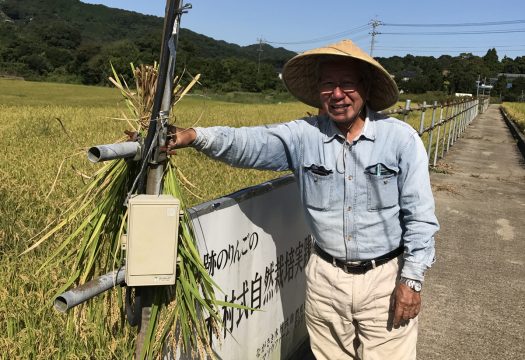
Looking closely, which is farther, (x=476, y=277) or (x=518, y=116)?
(x=518, y=116)

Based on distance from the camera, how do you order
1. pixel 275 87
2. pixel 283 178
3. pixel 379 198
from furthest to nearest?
pixel 275 87
pixel 283 178
pixel 379 198

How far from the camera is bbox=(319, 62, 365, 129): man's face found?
2016mm

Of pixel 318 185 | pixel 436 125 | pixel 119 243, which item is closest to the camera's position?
pixel 119 243

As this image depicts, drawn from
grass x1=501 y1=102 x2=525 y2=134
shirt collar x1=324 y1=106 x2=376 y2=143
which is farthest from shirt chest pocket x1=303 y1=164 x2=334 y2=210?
grass x1=501 y1=102 x2=525 y2=134

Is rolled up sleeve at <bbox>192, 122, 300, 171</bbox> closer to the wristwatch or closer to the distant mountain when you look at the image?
the wristwatch

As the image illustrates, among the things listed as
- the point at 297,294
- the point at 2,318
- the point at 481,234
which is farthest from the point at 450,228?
the point at 2,318

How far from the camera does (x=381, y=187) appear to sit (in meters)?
2.08

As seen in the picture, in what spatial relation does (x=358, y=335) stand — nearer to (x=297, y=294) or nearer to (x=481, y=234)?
(x=297, y=294)

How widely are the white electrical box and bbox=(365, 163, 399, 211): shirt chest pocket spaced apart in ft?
3.01

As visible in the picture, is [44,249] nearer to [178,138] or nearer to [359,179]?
[178,138]

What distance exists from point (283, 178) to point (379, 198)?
0.68 metres

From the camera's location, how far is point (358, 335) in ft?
7.69

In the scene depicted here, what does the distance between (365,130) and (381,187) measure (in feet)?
0.78

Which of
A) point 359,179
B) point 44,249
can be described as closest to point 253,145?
point 359,179
